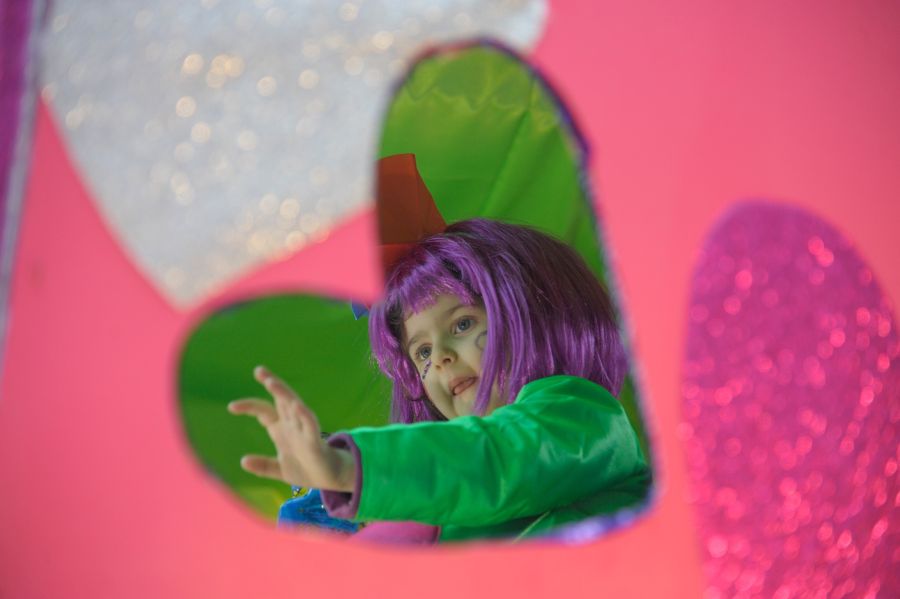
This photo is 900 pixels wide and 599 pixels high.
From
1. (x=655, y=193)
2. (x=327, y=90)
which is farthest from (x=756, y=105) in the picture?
(x=327, y=90)

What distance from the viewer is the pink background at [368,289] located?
45 centimetres

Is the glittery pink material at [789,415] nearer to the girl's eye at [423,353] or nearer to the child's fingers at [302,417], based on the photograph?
the child's fingers at [302,417]

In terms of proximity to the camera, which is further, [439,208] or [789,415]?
[439,208]

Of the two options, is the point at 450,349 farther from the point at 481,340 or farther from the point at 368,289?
the point at 368,289

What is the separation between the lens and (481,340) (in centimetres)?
72

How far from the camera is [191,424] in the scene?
1.74ft

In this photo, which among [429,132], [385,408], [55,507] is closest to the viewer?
[55,507]

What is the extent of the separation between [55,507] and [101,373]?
0.07 meters

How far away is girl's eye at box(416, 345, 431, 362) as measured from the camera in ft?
2.43

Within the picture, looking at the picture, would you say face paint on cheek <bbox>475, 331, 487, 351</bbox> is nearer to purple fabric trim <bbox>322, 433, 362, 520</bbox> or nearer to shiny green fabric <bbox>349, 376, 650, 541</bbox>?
shiny green fabric <bbox>349, 376, 650, 541</bbox>

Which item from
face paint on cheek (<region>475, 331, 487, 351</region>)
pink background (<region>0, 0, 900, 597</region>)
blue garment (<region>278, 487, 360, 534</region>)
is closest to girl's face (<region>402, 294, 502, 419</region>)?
face paint on cheek (<region>475, 331, 487, 351</region>)

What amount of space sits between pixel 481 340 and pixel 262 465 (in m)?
0.26

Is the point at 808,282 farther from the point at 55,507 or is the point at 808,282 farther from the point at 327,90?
the point at 55,507

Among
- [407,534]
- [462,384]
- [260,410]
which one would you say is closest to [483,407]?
[462,384]
